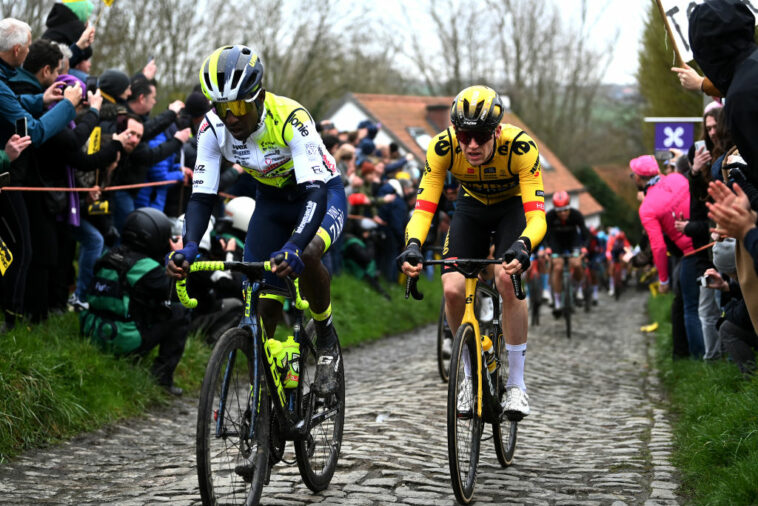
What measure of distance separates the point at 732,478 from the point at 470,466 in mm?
1435

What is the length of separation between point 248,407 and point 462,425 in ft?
4.82

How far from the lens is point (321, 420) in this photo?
19.3 ft

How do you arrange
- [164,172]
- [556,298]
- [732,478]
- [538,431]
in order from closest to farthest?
[732,478] → [538,431] → [164,172] → [556,298]

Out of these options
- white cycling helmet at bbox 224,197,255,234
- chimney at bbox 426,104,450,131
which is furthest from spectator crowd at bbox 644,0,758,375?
chimney at bbox 426,104,450,131

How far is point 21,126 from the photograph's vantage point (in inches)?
318

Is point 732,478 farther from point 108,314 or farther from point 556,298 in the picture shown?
point 556,298

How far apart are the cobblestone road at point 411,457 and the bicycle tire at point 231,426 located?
0.64 metres

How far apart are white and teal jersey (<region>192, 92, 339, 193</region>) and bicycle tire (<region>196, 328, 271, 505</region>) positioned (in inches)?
41.6

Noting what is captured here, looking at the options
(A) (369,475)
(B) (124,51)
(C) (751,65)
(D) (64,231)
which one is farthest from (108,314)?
(B) (124,51)

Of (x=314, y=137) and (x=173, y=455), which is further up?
(x=314, y=137)

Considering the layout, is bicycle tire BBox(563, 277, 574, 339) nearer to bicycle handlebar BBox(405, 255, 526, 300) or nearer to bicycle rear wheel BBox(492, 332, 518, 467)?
bicycle rear wheel BBox(492, 332, 518, 467)

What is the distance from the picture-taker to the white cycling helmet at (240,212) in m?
11.1

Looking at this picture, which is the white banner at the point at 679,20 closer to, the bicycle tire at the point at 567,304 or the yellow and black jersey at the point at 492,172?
the yellow and black jersey at the point at 492,172

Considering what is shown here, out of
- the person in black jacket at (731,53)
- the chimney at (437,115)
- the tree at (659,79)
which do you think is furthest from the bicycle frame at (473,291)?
the chimney at (437,115)
